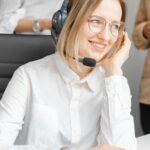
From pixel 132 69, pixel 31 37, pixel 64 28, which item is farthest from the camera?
pixel 132 69

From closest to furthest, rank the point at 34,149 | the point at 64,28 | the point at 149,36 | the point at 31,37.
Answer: the point at 34,149 < the point at 64,28 < the point at 31,37 < the point at 149,36

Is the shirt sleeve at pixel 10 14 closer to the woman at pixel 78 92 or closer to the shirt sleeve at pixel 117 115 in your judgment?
the woman at pixel 78 92

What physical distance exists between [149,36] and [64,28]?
1.90ft

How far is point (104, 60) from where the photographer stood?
111 centimetres

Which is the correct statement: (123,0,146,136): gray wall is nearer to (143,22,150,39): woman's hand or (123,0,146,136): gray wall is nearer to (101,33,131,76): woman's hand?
(143,22,150,39): woman's hand

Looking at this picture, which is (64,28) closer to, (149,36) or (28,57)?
(28,57)

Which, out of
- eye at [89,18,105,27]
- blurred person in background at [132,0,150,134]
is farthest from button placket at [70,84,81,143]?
blurred person in background at [132,0,150,134]

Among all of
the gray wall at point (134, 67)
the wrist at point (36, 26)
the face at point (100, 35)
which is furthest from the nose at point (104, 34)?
the gray wall at point (134, 67)

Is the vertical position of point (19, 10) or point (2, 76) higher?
point (19, 10)

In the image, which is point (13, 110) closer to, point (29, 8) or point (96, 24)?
point (96, 24)

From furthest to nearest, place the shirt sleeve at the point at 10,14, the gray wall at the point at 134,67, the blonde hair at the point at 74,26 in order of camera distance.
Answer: the gray wall at the point at 134,67, the shirt sleeve at the point at 10,14, the blonde hair at the point at 74,26

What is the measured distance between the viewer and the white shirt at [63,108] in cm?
105

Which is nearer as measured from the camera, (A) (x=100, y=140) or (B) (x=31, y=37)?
(A) (x=100, y=140)

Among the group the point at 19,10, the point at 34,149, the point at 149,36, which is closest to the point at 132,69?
the point at 149,36
